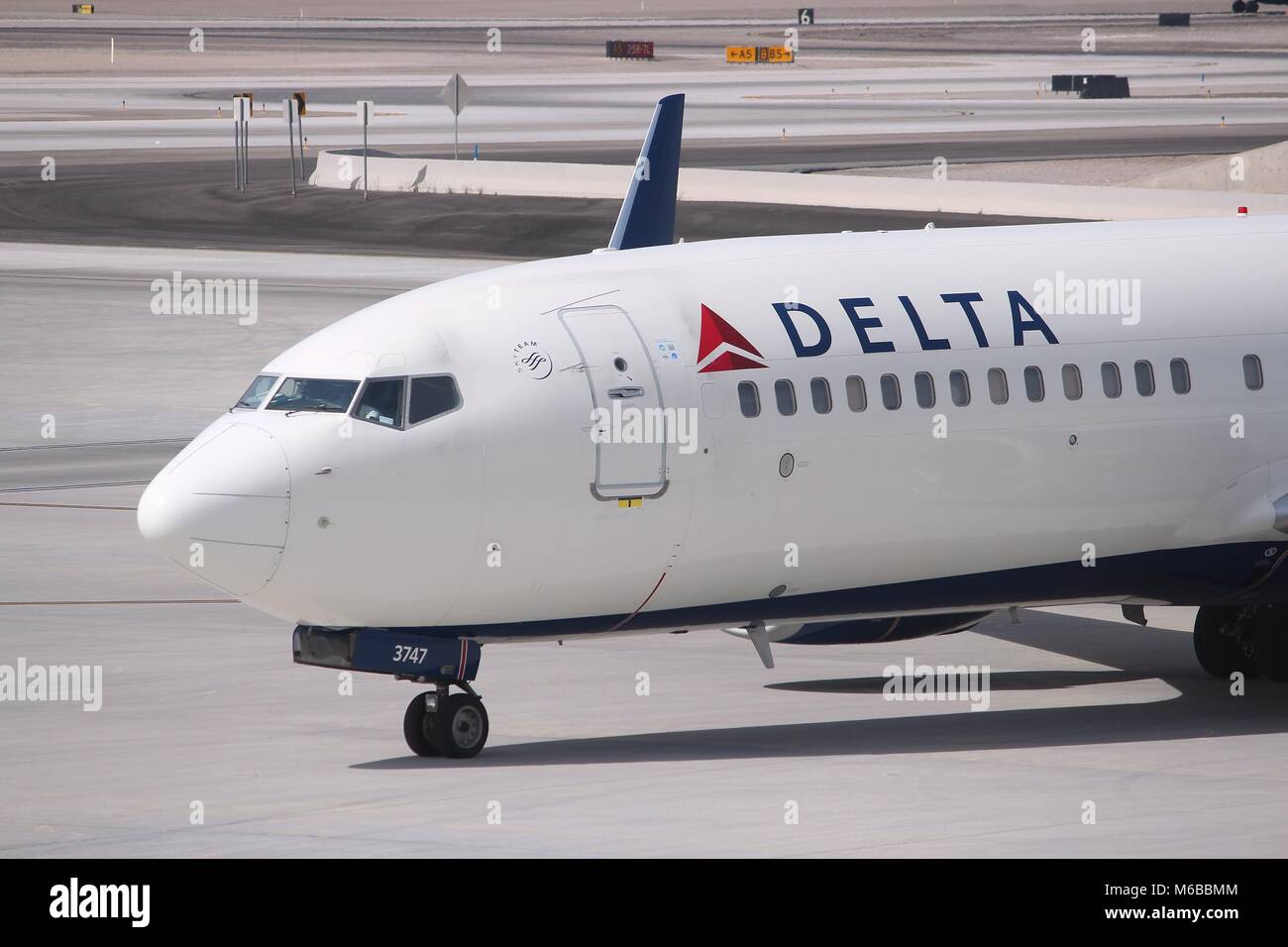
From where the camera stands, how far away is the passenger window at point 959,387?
23219mm

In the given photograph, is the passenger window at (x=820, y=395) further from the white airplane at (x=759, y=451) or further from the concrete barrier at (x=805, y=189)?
the concrete barrier at (x=805, y=189)

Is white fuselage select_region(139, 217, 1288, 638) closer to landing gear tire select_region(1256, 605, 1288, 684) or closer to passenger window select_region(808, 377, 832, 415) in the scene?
passenger window select_region(808, 377, 832, 415)

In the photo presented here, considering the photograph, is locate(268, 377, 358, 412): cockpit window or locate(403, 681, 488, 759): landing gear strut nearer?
locate(268, 377, 358, 412): cockpit window

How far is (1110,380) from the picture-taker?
24.0m

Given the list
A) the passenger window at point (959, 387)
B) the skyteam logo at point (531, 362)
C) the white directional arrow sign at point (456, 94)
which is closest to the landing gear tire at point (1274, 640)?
the passenger window at point (959, 387)

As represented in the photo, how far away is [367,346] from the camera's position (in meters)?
21.5

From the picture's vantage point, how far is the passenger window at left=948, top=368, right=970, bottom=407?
2322 cm

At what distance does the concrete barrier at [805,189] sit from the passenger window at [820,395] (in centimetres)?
4520

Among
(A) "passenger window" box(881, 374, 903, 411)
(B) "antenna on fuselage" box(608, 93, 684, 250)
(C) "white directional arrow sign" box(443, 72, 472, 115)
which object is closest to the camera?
(A) "passenger window" box(881, 374, 903, 411)

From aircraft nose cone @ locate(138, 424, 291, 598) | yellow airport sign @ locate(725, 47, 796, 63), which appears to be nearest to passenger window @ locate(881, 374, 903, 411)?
aircraft nose cone @ locate(138, 424, 291, 598)

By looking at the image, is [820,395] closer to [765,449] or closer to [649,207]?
[765,449]

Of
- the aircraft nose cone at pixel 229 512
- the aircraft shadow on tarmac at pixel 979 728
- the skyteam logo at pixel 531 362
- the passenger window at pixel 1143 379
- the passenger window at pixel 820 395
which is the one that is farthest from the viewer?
the passenger window at pixel 1143 379

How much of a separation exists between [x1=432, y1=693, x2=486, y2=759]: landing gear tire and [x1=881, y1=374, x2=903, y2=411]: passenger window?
508 cm
